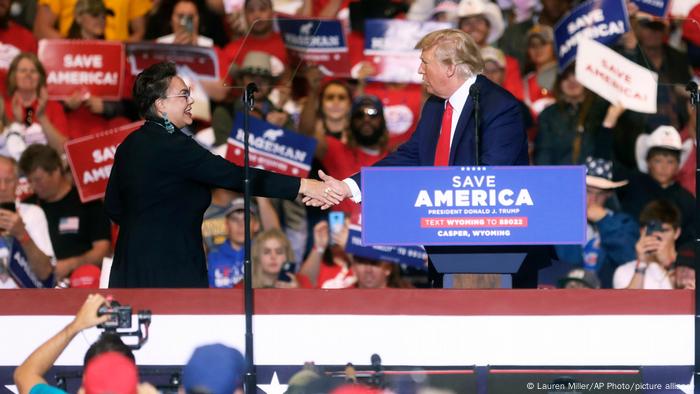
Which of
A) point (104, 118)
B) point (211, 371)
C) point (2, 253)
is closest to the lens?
point (211, 371)

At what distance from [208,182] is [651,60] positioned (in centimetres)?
466

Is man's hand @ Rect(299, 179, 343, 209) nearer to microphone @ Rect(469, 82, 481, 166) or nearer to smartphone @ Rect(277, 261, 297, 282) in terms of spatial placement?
microphone @ Rect(469, 82, 481, 166)

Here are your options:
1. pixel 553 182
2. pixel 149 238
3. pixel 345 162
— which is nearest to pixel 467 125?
pixel 553 182

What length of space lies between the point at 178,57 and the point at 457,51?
135 inches

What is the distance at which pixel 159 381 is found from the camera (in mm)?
6160

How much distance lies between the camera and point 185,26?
412 inches

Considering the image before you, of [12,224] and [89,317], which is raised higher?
[12,224]

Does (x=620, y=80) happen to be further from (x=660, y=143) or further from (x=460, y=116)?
(x=460, y=116)

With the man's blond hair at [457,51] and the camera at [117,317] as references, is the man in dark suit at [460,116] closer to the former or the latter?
the man's blond hair at [457,51]

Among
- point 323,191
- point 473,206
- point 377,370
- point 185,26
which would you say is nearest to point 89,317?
point 377,370

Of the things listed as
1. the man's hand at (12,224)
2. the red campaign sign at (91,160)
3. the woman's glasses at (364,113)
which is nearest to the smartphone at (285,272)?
the woman's glasses at (364,113)

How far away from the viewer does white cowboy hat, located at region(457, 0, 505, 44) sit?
1027 cm

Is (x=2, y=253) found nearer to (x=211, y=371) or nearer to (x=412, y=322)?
(x=412, y=322)

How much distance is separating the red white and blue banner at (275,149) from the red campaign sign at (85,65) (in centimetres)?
118
